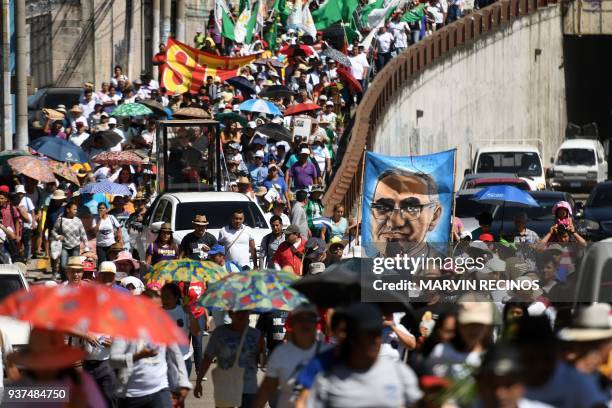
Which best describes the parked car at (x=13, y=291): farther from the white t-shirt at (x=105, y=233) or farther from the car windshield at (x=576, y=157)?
the car windshield at (x=576, y=157)

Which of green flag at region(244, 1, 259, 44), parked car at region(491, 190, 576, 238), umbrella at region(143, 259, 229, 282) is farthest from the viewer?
green flag at region(244, 1, 259, 44)

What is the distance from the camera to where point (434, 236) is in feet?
60.8

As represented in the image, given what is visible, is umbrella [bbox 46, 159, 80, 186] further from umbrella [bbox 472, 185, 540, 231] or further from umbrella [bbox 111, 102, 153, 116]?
umbrella [bbox 472, 185, 540, 231]

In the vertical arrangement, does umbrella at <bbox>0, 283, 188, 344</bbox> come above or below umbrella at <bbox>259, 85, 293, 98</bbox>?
below

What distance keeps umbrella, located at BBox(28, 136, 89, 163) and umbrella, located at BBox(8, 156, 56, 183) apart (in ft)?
5.09

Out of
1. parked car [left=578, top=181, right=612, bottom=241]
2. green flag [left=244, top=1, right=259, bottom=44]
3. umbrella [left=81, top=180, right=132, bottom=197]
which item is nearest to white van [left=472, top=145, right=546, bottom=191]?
green flag [left=244, top=1, right=259, bottom=44]

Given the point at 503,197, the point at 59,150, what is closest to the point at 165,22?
the point at 59,150

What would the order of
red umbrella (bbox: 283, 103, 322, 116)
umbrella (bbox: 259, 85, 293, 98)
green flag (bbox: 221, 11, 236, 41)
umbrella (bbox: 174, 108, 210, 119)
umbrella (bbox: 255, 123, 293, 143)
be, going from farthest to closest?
green flag (bbox: 221, 11, 236, 41) < umbrella (bbox: 259, 85, 293, 98) < red umbrella (bbox: 283, 103, 322, 116) < umbrella (bbox: 255, 123, 293, 143) < umbrella (bbox: 174, 108, 210, 119)

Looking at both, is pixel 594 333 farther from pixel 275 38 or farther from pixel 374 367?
pixel 275 38

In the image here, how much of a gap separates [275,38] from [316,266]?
25.4 meters

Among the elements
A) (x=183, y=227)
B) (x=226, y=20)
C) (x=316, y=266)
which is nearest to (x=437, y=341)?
(x=316, y=266)

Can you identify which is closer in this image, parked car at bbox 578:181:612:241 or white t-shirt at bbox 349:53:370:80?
parked car at bbox 578:181:612:241

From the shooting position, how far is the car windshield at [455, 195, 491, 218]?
2636cm

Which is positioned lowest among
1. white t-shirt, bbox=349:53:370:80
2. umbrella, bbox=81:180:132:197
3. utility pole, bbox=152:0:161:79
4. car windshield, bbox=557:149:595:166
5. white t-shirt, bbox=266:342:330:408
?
white t-shirt, bbox=266:342:330:408
